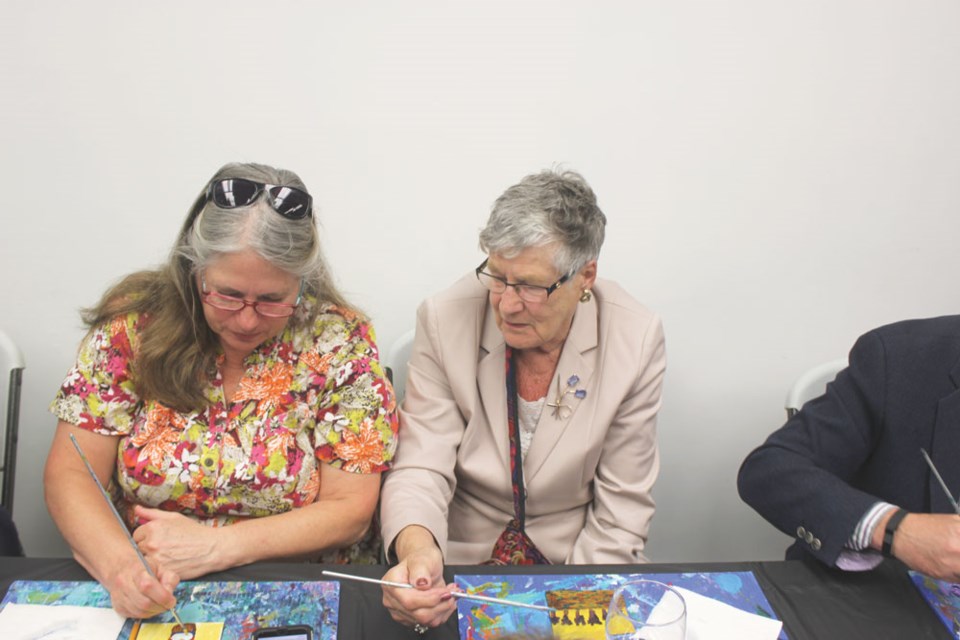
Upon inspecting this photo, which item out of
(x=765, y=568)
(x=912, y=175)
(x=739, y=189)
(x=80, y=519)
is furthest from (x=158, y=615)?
(x=912, y=175)

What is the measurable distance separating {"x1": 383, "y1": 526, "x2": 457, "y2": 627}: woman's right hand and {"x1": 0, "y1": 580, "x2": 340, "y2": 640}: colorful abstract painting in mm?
111

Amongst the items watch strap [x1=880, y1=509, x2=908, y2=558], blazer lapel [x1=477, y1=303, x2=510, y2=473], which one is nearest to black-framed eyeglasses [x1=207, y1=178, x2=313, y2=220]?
blazer lapel [x1=477, y1=303, x2=510, y2=473]

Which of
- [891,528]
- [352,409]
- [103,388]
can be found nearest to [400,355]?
[352,409]

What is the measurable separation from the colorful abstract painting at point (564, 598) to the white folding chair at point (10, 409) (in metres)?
1.54

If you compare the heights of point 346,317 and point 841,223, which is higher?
point 841,223

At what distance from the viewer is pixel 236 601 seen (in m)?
1.61

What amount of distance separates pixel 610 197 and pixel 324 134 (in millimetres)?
954

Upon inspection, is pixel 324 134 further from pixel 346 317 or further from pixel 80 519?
pixel 80 519

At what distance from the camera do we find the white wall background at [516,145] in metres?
2.69

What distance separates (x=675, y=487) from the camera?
3199 millimetres

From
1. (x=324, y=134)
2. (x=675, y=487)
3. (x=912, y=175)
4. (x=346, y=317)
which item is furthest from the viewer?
(x=675, y=487)

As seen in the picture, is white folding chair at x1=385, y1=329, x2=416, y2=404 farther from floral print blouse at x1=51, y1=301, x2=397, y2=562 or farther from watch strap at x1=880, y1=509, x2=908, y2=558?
watch strap at x1=880, y1=509, x2=908, y2=558

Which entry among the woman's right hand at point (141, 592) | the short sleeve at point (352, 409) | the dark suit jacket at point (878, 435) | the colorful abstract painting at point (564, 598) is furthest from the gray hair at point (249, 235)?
the dark suit jacket at point (878, 435)

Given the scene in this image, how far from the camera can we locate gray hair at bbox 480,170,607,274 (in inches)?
79.4
